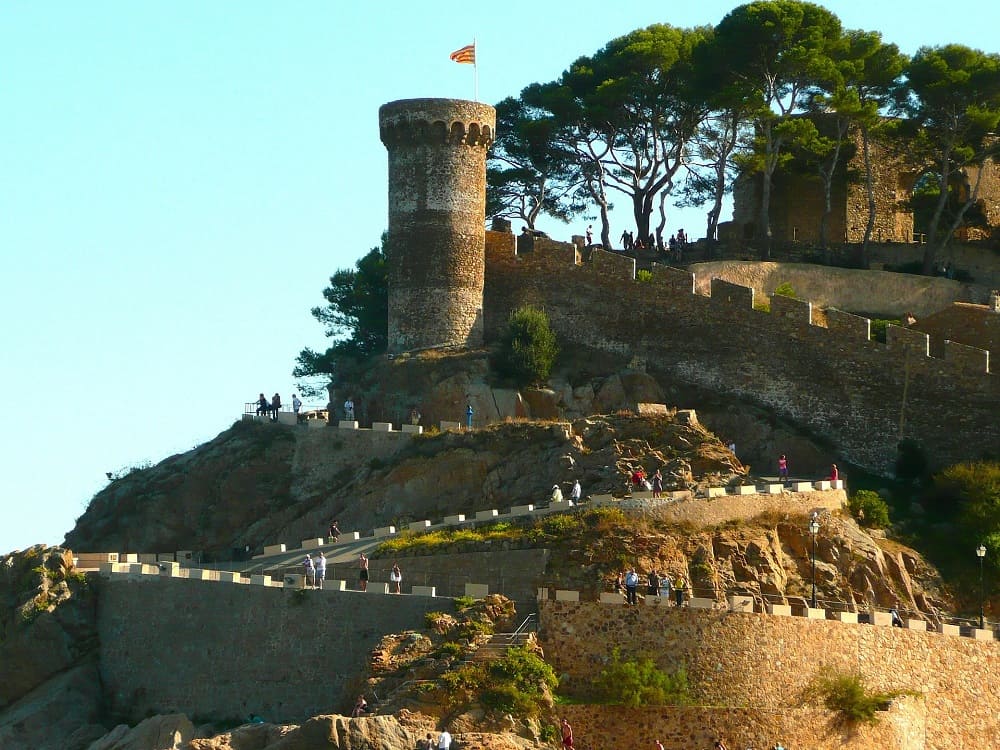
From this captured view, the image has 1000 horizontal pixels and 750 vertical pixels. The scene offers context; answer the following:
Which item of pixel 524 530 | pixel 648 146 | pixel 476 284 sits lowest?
pixel 524 530

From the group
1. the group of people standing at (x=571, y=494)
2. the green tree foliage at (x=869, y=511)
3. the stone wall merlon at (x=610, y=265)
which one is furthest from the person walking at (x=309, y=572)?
the stone wall merlon at (x=610, y=265)

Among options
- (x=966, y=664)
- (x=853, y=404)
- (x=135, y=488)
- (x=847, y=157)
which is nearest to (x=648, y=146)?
(x=847, y=157)

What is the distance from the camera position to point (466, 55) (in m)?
73.4

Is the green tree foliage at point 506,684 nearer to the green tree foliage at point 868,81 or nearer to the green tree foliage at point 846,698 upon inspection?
the green tree foliage at point 846,698

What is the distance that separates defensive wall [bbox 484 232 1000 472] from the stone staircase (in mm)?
15965

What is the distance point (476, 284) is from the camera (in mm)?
71375

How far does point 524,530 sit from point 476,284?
14849 millimetres

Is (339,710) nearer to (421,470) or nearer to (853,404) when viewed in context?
(421,470)

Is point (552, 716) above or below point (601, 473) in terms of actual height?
below

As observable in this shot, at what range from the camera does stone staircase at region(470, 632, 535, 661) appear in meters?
52.2

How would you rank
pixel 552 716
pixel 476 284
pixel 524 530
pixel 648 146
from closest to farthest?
pixel 552 716, pixel 524 530, pixel 476 284, pixel 648 146

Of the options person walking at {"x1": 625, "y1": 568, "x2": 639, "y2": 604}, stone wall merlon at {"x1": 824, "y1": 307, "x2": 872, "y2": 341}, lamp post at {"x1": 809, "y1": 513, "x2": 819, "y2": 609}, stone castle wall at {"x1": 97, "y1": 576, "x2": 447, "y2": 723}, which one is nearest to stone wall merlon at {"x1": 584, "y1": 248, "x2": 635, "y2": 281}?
stone wall merlon at {"x1": 824, "y1": 307, "x2": 872, "y2": 341}

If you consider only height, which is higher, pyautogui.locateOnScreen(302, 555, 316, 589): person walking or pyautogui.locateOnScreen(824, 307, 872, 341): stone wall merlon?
pyautogui.locateOnScreen(824, 307, 872, 341): stone wall merlon

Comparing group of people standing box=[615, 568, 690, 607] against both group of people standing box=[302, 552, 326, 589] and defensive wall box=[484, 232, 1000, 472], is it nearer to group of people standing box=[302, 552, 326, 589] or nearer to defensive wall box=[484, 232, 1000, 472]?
group of people standing box=[302, 552, 326, 589]
